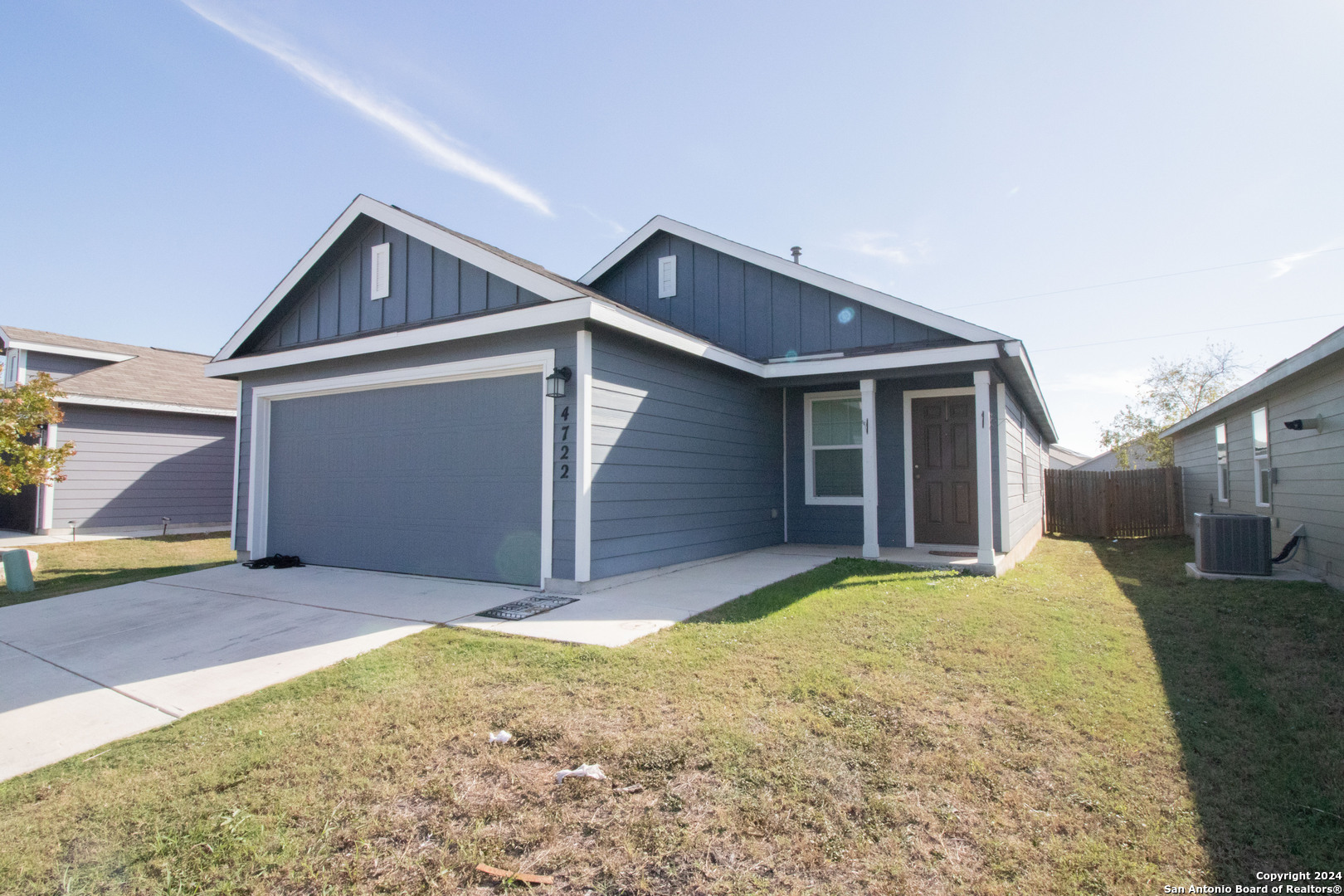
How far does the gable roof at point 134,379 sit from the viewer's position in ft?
42.1

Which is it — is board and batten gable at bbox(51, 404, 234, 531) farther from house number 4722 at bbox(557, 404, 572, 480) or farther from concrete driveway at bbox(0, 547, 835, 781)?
house number 4722 at bbox(557, 404, 572, 480)

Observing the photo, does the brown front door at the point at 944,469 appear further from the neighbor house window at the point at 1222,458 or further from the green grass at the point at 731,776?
the neighbor house window at the point at 1222,458

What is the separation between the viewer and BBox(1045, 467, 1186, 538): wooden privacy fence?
1429 cm

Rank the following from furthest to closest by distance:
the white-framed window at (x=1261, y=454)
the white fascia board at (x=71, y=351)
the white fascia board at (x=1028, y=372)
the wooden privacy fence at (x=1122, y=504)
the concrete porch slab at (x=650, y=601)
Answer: the wooden privacy fence at (x=1122, y=504), the white fascia board at (x=71, y=351), the white-framed window at (x=1261, y=454), the white fascia board at (x=1028, y=372), the concrete porch slab at (x=650, y=601)

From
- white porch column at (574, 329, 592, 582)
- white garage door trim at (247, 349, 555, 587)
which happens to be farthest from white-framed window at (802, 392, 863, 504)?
white garage door trim at (247, 349, 555, 587)

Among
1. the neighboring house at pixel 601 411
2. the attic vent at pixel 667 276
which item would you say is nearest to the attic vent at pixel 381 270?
the neighboring house at pixel 601 411

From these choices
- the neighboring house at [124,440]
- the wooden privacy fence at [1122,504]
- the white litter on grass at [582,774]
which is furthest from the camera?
the wooden privacy fence at [1122,504]

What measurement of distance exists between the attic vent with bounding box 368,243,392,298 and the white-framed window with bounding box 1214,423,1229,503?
13.8 meters

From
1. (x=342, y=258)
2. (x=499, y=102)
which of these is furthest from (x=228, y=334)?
(x=499, y=102)

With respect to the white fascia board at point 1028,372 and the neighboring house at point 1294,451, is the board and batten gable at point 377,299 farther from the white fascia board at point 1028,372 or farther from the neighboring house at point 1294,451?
the neighboring house at point 1294,451

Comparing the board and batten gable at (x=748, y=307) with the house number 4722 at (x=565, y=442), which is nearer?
the house number 4722 at (x=565, y=442)

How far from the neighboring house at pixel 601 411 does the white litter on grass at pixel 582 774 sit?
3.33m

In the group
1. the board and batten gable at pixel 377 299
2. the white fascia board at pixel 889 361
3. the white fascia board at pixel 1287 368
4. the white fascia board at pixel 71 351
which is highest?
the white fascia board at pixel 71 351

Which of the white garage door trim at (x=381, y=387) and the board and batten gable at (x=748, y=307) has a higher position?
the board and batten gable at (x=748, y=307)
